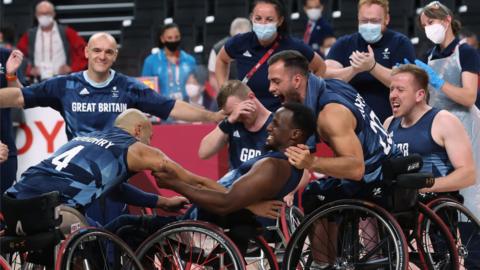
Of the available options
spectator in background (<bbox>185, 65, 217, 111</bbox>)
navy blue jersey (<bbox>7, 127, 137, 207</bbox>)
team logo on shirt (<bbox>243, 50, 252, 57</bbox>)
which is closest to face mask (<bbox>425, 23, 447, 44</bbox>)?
team logo on shirt (<bbox>243, 50, 252, 57</bbox>)

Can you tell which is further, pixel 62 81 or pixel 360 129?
pixel 62 81

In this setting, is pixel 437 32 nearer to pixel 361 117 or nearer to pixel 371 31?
pixel 371 31

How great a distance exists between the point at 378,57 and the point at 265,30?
778 mm

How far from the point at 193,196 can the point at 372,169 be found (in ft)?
3.14

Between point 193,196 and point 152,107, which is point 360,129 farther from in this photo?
point 152,107

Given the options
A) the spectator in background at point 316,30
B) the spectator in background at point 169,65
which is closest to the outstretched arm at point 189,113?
the spectator in background at point 169,65

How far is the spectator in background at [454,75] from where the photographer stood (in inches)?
275

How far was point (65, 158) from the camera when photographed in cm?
542

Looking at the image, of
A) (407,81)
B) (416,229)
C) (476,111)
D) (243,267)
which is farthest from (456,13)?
(243,267)

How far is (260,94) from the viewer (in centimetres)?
724

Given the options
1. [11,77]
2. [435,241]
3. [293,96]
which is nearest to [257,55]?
[11,77]

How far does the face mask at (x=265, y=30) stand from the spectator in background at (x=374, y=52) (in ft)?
1.49

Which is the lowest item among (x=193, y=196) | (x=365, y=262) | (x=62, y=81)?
(x=365, y=262)

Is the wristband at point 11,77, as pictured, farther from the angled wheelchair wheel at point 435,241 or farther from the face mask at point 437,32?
the angled wheelchair wheel at point 435,241
